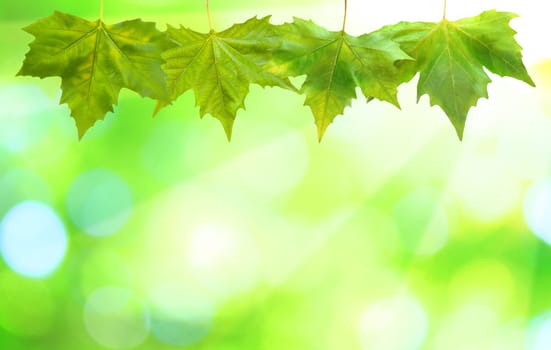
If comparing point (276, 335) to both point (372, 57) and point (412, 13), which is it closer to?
point (412, 13)

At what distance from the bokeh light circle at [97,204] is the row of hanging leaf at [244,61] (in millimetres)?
3237

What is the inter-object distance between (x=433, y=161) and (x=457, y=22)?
11.3 ft

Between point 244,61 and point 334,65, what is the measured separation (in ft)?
0.20

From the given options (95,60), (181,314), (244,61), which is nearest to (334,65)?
(244,61)

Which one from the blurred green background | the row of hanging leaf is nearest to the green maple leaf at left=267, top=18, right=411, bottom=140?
the row of hanging leaf

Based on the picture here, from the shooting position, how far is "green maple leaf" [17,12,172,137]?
46 cm

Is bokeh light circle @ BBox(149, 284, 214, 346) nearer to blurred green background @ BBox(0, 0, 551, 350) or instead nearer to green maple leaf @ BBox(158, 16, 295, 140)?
blurred green background @ BBox(0, 0, 551, 350)

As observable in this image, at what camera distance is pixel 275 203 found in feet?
12.3

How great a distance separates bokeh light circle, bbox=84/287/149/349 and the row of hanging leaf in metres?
3.29

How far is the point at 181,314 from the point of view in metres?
3.74

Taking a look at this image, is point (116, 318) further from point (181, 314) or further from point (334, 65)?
point (334, 65)

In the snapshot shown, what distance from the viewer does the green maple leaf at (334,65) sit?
453 mm

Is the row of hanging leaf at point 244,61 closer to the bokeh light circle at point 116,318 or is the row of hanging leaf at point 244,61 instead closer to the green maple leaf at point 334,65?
the green maple leaf at point 334,65

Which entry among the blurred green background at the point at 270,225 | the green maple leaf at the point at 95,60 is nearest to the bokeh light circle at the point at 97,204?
the blurred green background at the point at 270,225
